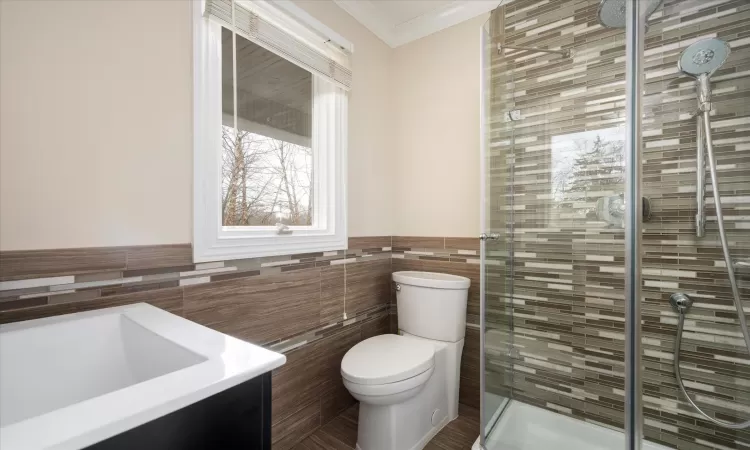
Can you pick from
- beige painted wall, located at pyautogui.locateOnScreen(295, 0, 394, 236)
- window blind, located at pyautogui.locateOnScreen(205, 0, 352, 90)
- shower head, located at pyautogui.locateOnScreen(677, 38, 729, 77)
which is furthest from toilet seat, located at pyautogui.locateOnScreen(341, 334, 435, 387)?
shower head, located at pyautogui.locateOnScreen(677, 38, 729, 77)

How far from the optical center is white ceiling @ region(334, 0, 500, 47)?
195 cm

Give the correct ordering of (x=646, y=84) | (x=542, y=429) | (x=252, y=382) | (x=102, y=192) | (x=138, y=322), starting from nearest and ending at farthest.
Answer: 1. (x=252, y=382)
2. (x=138, y=322)
3. (x=102, y=192)
4. (x=646, y=84)
5. (x=542, y=429)

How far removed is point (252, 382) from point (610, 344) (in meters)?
1.59

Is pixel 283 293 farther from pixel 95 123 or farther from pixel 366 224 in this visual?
pixel 95 123

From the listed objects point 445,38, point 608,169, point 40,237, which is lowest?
point 40,237

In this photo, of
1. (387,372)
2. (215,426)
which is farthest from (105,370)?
(387,372)

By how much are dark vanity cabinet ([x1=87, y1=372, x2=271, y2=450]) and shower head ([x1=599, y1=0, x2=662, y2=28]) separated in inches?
64.9

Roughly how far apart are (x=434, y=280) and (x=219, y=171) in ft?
3.99

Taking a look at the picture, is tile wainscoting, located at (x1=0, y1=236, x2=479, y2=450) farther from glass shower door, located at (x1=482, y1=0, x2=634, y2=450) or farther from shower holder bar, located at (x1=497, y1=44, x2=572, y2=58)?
shower holder bar, located at (x1=497, y1=44, x2=572, y2=58)

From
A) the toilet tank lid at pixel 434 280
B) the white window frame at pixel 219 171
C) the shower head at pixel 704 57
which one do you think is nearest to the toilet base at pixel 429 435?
the toilet tank lid at pixel 434 280

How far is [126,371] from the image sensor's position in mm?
837

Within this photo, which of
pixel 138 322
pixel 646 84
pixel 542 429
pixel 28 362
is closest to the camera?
pixel 28 362

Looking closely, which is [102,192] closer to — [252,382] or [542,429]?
[252,382]

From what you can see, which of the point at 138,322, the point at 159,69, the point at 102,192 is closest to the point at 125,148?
the point at 102,192
